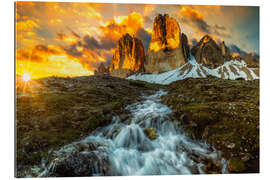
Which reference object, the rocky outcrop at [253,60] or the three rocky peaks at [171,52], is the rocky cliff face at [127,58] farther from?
the rocky outcrop at [253,60]

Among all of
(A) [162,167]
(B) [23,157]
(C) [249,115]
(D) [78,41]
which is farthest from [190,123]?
(D) [78,41]

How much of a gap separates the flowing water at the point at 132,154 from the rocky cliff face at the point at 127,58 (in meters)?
116

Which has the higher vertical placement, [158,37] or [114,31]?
[158,37]

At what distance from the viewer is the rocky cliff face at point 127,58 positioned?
4739 inches

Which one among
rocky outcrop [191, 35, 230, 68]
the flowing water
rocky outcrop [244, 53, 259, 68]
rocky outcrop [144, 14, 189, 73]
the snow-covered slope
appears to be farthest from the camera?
rocky outcrop [191, 35, 230, 68]

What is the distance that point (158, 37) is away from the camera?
10138cm

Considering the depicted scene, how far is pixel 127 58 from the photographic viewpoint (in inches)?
4931

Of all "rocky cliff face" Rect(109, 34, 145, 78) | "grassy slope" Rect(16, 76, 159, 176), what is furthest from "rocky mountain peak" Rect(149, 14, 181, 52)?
"grassy slope" Rect(16, 76, 159, 176)

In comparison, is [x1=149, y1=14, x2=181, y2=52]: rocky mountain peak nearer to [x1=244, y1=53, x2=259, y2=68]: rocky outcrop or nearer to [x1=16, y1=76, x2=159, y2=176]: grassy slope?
[x1=244, y1=53, x2=259, y2=68]: rocky outcrop

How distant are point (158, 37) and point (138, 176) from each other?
10644cm

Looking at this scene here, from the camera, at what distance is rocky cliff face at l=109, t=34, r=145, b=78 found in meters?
120

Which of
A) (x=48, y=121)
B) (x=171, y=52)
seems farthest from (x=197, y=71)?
(x=48, y=121)

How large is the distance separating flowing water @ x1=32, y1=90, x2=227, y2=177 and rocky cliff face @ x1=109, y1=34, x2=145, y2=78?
115707 millimetres

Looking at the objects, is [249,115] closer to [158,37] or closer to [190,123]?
[190,123]
